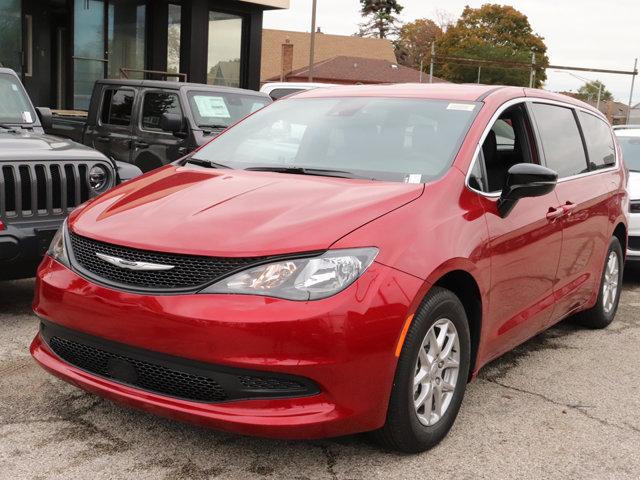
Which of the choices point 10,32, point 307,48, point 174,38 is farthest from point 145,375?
point 307,48

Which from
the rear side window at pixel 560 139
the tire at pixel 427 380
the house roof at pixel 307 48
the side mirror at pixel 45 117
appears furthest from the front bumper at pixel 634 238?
the house roof at pixel 307 48

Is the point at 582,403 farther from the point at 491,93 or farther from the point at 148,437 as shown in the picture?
the point at 148,437

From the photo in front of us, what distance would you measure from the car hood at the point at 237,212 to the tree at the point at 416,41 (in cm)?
8811

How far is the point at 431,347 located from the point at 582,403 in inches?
53.9

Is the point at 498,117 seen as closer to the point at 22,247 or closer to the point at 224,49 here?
the point at 22,247

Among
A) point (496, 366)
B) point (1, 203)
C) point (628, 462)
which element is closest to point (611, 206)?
point (496, 366)

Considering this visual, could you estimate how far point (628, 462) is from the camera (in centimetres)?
362

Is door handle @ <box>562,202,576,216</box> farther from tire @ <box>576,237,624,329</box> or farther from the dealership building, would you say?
the dealership building

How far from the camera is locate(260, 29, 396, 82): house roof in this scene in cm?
6341

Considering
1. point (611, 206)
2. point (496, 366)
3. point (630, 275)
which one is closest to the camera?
point (496, 366)

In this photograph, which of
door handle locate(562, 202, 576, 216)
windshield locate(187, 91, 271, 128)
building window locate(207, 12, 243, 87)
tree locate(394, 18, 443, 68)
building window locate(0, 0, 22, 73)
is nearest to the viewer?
door handle locate(562, 202, 576, 216)

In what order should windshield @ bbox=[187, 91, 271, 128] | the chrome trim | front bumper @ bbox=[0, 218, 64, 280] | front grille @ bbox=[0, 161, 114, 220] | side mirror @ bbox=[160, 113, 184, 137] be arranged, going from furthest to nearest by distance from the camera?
windshield @ bbox=[187, 91, 271, 128], side mirror @ bbox=[160, 113, 184, 137], front grille @ bbox=[0, 161, 114, 220], front bumper @ bbox=[0, 218, 64, 280], the chrome trim

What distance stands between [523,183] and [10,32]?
15.8m

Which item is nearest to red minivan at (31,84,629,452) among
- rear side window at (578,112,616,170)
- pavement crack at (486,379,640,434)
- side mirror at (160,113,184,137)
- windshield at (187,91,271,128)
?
pavement crack at (486,379,640,434)
